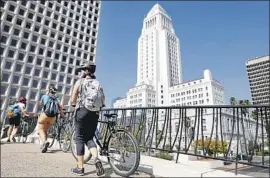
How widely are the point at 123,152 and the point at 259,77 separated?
172m

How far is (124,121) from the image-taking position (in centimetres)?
702

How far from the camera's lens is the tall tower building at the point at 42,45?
53.4 metres

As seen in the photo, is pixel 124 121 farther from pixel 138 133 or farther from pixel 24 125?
pixel 24 125

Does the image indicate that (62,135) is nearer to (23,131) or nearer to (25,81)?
(23,131)

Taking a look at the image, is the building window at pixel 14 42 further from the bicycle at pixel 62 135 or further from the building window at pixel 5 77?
the bicycle at pixel 62 135

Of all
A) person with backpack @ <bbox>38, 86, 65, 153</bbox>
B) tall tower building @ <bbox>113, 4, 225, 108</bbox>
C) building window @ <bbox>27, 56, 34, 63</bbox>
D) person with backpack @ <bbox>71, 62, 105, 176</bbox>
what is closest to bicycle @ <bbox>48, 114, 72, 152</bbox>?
person with backpack @ <bbox>38, 86, 65, 153</bbox>

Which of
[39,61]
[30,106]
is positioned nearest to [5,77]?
[30,106]

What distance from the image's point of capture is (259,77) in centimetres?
15200

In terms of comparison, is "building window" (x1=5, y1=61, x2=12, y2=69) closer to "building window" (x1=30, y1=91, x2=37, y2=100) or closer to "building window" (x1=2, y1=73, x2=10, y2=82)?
"building window" (x1=2, y1=73, x2=10, y2=82)

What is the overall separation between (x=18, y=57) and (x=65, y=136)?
5623cm

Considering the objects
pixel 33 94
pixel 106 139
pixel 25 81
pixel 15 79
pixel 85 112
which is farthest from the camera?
pixel 33 94

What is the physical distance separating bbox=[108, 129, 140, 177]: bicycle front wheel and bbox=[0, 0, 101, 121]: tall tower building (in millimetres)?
52832

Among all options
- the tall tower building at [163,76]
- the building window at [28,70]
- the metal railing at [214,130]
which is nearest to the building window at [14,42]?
the building window at [28,70]

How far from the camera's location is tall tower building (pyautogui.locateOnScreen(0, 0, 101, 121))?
175ft
